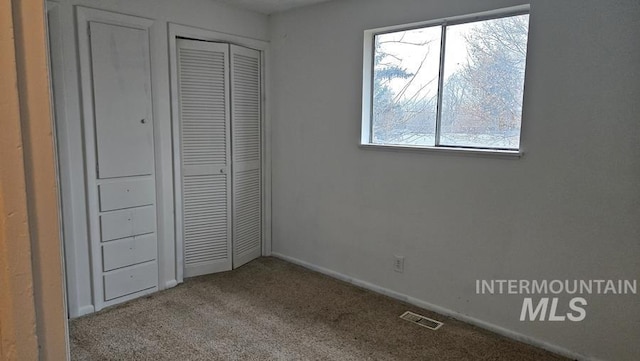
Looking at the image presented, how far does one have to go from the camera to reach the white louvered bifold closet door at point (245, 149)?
11.8ft

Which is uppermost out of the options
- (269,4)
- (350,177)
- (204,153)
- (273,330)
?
(269,4)

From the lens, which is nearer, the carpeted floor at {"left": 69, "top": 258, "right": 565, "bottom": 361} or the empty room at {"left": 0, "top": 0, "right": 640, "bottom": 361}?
the empty room at {"left": 0, "top": 0, "right": 640, "bottom": 361}

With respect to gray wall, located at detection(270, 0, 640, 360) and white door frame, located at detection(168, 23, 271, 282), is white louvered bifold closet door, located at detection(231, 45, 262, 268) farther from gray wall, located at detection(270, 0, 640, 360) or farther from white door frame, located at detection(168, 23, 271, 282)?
gray wall, located at detection(270, 0, 640, 360)

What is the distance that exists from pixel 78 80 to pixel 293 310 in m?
2.14

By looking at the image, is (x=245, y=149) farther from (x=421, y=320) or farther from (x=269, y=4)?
(x=421, y=320)

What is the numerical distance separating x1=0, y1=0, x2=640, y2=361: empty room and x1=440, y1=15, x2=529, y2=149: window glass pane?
13 mm

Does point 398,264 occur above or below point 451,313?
above

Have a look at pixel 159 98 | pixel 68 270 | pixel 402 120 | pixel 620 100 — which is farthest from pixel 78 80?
pixel 620 100

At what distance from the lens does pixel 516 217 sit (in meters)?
2.54

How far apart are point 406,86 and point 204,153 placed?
1742mm

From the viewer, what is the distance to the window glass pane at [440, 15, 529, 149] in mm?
2545

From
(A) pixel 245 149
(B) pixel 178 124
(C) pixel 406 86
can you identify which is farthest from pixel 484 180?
(B) pixel 178 124

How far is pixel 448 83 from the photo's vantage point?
284 centimetres

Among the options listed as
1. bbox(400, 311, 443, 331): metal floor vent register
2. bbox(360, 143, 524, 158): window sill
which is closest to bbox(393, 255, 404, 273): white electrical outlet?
bbox(400, 311, 443, 331): metal floor vent register
